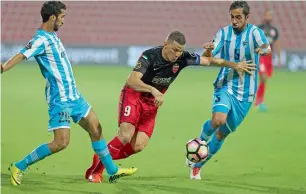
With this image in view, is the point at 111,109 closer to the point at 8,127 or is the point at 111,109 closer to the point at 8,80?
the point at 8,127

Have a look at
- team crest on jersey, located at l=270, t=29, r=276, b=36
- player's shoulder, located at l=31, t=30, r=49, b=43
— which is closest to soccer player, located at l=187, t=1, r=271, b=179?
player's shoulder, located at l=31, t=30, r=49, b=43

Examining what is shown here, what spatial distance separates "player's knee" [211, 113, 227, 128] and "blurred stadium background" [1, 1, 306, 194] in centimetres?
60

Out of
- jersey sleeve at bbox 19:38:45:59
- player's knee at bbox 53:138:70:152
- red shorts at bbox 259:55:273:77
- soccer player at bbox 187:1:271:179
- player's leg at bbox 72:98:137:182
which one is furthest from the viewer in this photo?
red shorts at bbox 259:55:273:77

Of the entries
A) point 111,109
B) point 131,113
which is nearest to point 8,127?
point 111,109

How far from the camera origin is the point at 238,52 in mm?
8359

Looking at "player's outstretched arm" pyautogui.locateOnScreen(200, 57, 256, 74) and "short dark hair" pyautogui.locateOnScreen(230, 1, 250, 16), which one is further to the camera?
"short dark hair" pyautogui.locateOnScreen(230, 1, 250, 16)

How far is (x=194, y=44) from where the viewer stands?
29.6 metres

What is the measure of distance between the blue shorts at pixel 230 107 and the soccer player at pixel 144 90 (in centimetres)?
43

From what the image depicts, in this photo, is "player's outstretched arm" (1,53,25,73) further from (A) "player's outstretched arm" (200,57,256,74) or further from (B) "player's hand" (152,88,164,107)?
(A) "player's outstretched arm" (200,57,256,74)

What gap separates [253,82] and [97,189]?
8.04ft

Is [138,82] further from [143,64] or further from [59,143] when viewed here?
[59,143]

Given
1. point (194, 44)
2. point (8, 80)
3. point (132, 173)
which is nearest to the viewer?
point (132, 173)

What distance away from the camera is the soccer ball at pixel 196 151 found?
747cm

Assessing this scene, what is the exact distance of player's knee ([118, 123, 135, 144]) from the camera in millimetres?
7559
